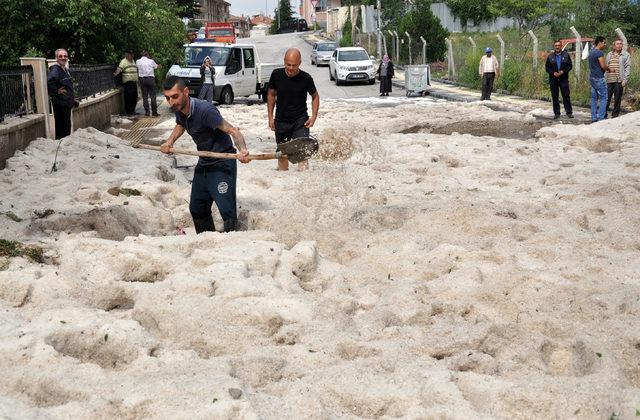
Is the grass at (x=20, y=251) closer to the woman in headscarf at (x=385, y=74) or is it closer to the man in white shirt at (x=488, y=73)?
the man in white shirt at (x=488, y=73)

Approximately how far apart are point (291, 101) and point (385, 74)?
17513mm

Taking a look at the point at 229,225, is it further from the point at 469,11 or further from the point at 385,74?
the point at 469,11

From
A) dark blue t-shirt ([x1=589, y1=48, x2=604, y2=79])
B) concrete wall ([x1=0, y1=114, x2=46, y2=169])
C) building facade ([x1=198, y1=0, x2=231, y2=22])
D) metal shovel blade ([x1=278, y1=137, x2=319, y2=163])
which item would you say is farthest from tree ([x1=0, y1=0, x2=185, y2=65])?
building facade ([x1=198, y1=0, x2=231, y2=22])

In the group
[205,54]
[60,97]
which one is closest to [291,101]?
[60,97]

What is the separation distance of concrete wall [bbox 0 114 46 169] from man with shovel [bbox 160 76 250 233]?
4.33 meters

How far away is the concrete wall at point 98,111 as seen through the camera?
622 inches

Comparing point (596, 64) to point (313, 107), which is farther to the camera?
point (596, 64)

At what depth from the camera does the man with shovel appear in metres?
6.51

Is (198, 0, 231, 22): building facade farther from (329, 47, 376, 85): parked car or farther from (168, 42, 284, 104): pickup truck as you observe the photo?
(168, 42, 284, 104): pickup truck

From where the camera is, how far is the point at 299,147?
771 centimetres

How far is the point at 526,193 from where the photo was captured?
29.3 ft

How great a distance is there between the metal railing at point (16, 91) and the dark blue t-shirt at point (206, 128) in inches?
207

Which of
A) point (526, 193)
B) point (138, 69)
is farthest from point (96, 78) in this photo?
point (526, 193)

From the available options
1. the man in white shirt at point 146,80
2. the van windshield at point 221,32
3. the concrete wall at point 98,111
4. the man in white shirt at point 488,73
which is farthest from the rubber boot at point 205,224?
the van windshield at point 221,32
